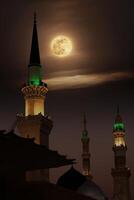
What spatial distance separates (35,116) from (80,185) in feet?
26.2

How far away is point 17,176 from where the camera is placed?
24688mm

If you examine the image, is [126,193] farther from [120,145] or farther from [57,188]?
[57,188]

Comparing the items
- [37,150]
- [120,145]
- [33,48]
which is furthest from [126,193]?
[37,150]

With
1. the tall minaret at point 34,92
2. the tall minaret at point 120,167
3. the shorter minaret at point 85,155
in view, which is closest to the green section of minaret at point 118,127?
the tall minaret at point 120,167

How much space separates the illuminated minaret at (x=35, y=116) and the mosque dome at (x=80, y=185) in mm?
1997

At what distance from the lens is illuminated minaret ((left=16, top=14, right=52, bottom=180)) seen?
137 ft

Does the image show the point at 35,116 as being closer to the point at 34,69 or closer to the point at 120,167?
the point at 34,69

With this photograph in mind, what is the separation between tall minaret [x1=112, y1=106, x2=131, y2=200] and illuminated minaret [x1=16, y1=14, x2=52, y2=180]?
17.8 meters

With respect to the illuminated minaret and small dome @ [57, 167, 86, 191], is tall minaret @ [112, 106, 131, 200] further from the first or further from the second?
the illuminated minaret

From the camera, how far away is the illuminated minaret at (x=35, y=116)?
4191 cm

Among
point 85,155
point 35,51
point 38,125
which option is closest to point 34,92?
point 38,125

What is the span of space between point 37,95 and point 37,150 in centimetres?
1825

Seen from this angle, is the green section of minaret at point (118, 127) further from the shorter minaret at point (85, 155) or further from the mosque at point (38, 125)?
the mosque at point (38, 125)

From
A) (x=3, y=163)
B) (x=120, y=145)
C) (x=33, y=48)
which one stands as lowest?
(x=3, y=163)
